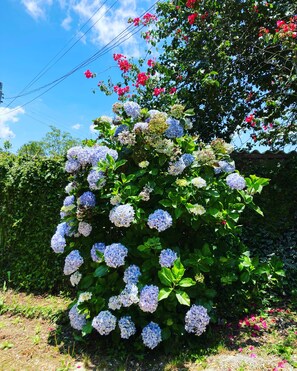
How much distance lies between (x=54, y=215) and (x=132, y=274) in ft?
6.77

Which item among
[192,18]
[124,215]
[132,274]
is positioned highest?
[192,18]

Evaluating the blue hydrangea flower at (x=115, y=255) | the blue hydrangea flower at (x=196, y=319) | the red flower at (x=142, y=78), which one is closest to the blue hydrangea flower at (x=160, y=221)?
the blue hydrangea flower at (x=115, y=255)

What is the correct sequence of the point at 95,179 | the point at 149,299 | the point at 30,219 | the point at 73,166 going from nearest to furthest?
1. the point at 149,299
2. the point at 95,179
3. the point at 73,166
4. the point at 30,219

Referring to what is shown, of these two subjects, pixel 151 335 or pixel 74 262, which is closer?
pixel 151 335

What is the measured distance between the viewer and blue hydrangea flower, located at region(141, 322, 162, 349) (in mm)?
2631

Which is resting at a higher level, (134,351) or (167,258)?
(167,258)

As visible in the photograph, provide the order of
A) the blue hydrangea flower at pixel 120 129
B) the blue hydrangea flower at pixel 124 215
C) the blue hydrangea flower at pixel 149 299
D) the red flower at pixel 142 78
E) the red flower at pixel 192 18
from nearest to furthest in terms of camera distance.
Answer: the blue hydrangea flower at pixel 149 299 → the blue hydrangea flower at pixel 124 215 → the blue hydrangea flower at pixel 120 129 → the red flower at pixel 192 18 → the red flower at pixel 142 78

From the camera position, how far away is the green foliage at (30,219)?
443 cm

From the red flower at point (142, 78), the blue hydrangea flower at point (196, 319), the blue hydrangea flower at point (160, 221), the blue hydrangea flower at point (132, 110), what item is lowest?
the blue hydrangea flower at point (196, 319)

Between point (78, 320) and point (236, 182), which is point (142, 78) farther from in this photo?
point (78, 320)

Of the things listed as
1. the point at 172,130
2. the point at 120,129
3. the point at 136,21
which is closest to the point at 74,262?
the point at 120,129

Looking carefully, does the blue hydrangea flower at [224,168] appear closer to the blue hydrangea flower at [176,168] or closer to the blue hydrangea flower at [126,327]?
the blue hydrangea flower at [176,168]

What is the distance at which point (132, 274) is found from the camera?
8.89 ft

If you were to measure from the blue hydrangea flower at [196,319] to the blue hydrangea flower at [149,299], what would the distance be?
0.31m
